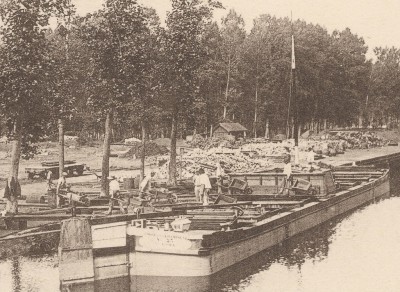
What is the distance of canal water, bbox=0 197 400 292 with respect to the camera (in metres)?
20.6

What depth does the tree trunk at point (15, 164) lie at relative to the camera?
27344 millimetres

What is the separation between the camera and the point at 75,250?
19.7 meters

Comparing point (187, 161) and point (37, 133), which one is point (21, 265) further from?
point (187, 161)

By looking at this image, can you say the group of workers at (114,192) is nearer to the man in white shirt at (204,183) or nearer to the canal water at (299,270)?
the man in white shirt at (204,183)

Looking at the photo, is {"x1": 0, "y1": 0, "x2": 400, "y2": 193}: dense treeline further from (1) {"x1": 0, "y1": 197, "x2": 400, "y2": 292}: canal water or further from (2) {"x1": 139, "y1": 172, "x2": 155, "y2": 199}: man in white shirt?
(1) {"x1": 0, "y1": 197, "x2": 400, "y2": 292}: canal water

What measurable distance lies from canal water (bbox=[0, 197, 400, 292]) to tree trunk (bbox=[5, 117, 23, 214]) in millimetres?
4734

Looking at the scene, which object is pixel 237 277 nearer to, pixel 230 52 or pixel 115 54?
pixel 115 54

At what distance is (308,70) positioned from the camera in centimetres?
9769

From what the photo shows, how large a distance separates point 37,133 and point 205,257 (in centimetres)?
1381

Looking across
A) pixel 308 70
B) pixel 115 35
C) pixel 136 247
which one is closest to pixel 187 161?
pixel 115 35

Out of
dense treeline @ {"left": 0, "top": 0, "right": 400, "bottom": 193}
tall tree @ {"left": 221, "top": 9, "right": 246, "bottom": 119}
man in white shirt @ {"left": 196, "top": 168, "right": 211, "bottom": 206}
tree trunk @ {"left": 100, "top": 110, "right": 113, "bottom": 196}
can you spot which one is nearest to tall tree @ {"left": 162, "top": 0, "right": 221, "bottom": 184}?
dense treeline @ {"left": 0, "top": 0, "right": 400, "bottom": 193}

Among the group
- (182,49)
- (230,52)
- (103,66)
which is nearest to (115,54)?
(103,66)

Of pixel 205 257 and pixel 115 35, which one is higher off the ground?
pixel 115 35

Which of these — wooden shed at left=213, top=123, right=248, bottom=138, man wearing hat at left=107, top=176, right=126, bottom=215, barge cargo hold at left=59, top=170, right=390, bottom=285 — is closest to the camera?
barge cargo hold at left=59, top=170, right=390, bottom=285
